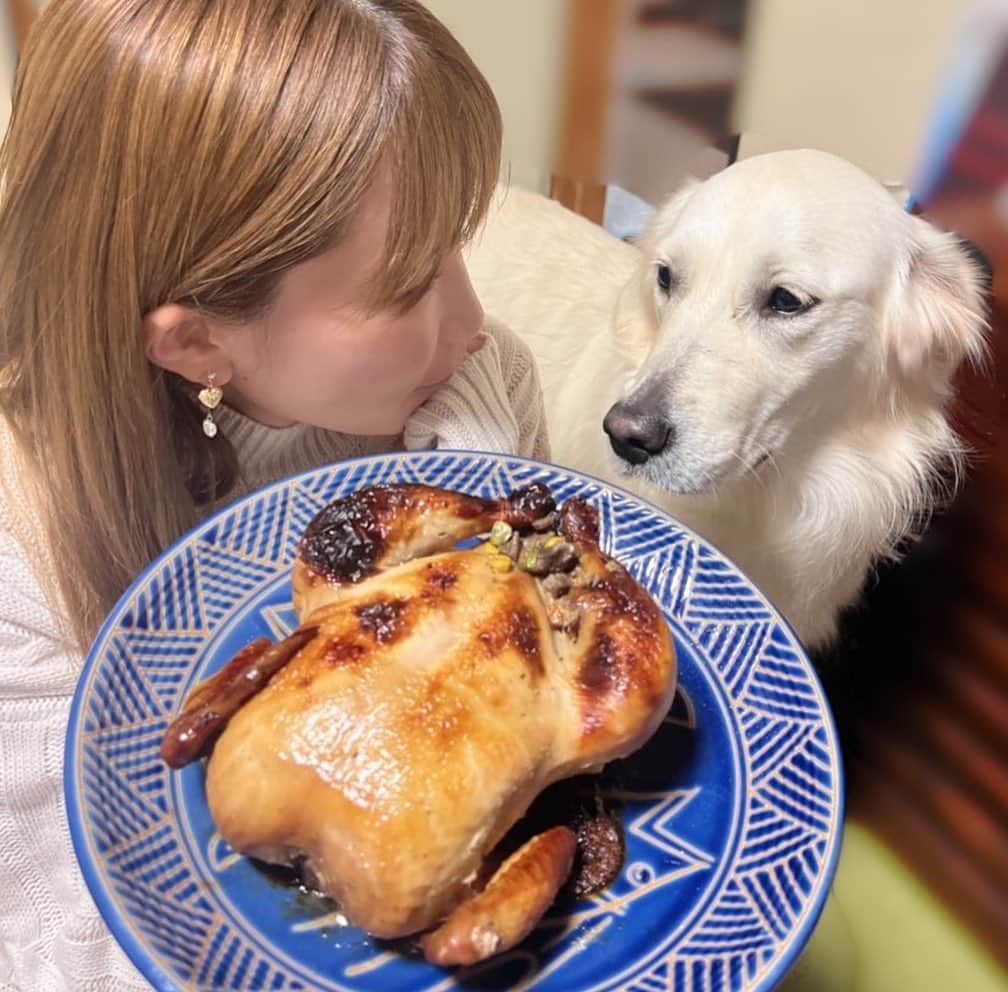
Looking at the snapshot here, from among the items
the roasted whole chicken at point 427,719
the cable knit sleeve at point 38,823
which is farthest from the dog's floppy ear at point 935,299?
the cable knit sleeve at point 38,823

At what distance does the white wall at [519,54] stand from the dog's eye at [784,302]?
0.76 meters

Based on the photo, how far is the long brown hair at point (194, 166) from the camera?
1.96ft

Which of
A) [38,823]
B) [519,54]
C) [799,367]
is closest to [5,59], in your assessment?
[519,54]

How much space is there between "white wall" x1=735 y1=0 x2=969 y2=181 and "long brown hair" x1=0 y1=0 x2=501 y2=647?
0.52 metres

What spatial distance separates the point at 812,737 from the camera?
566mm

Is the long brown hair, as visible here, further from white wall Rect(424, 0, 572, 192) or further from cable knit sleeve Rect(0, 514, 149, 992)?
white wall Rect(424, 0, 572, 192)

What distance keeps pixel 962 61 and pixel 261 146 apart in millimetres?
666

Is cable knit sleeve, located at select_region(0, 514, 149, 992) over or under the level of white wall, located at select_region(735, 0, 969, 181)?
under

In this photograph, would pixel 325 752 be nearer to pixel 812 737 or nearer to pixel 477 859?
pixel 477 859

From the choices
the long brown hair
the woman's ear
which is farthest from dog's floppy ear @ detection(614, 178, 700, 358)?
the woman's ear

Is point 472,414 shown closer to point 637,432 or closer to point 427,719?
point 637,432

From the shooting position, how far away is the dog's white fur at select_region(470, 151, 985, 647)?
3.07 feet

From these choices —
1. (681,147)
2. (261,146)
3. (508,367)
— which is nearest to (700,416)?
(508,367)

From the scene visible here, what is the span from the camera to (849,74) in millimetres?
1113
